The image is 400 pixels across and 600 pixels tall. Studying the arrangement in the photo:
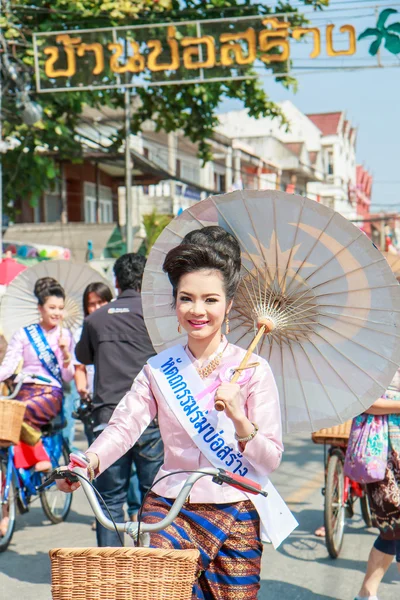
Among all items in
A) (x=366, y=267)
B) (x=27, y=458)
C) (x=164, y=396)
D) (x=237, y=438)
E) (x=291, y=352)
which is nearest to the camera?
(x=237, y=438)

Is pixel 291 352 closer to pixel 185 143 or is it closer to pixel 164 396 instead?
pixel 164 396

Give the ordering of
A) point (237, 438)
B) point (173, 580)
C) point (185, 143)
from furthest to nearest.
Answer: point (185, 143)
point (237, 438)
point (173, 580)

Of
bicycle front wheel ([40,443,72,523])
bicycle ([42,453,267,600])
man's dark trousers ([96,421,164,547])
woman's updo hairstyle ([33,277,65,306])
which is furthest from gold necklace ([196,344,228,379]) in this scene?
bicycle front wheel ([40,443,72,523])

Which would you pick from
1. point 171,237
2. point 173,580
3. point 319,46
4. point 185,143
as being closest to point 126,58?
point 319,46

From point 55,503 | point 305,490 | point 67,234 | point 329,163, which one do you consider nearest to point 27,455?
point 55,503

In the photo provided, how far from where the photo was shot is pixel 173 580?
2.27 m

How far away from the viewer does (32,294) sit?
850 centimetres

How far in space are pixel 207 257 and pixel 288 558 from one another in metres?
3.65

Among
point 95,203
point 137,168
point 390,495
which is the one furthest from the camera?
point 95,203

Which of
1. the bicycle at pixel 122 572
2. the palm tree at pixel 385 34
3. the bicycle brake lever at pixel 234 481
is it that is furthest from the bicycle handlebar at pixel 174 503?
the palm tree at pixel 385 34

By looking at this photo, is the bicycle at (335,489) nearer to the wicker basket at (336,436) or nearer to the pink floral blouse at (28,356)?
the wicker basket at (336,436)

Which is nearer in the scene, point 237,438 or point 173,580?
point 173,580

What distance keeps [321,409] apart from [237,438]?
668mm

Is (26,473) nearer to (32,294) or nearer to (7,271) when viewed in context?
(32,294)
